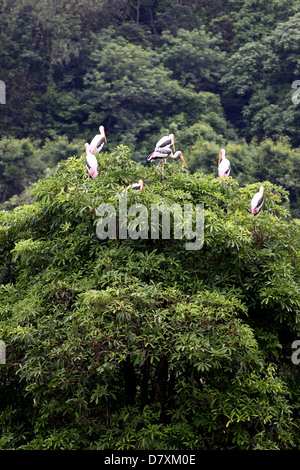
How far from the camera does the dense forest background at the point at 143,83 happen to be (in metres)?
20.7

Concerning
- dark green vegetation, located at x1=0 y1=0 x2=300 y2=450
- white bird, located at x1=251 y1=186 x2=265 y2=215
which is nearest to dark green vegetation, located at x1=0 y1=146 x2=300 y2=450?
dark green vegetation, located at x1=0 y1=0 x2=300 y2=450

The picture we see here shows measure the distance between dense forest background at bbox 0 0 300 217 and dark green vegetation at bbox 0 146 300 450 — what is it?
49.0ft

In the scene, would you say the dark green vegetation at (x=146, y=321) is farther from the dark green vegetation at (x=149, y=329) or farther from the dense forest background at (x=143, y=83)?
the dense forest background at (x=143, y=83)

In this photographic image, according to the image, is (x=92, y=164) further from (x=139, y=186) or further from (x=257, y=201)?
(x=257, y=201)

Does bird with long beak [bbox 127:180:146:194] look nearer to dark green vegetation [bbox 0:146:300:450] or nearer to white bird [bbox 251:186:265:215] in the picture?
dark green vegetation [bbox 0:146:300:450]

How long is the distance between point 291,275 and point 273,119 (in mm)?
17622

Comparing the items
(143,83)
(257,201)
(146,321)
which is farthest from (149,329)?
(143,83)

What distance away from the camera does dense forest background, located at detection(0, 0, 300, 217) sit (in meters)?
20.7

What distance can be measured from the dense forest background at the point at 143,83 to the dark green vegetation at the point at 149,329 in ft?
49.0

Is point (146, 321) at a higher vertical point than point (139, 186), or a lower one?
lower

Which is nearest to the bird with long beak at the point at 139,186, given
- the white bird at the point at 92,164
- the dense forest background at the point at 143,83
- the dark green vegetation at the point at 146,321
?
the dark green vegetation at the point at 146,321

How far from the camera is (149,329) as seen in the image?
3.83 meters

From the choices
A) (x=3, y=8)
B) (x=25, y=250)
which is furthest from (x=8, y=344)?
(x=3, y=8)

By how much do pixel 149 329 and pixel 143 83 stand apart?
18.1 meters
